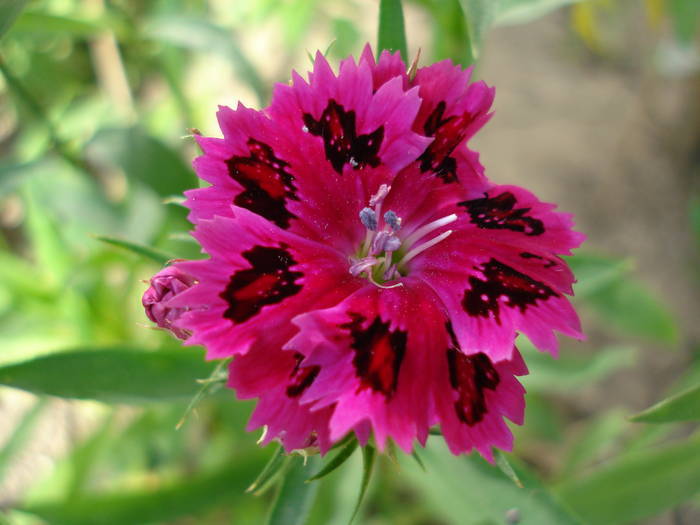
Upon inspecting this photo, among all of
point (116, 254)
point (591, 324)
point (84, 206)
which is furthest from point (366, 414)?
point (591, 324)

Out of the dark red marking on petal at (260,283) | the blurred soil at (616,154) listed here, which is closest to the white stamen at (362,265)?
the dark red marking on petal at (260,283)

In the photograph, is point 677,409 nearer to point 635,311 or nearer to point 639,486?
point 639,486

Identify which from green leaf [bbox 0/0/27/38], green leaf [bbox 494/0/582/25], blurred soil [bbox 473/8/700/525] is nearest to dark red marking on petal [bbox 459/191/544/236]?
green leaf [bbox 494/0/582/25]

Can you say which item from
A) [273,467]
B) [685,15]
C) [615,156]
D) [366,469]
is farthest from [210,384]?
[615,156]

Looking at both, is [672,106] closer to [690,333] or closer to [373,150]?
[690,333]

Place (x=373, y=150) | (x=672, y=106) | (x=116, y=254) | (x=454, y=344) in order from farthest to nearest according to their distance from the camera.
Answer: (x=672, y=106) → (x=116, y=254) → (x=373, y=150) → (x=454, y=344)

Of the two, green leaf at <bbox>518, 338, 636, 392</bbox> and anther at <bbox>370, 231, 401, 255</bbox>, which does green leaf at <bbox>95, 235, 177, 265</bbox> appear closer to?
anther at <bbox>370, 231, 401, 255</bbox>
